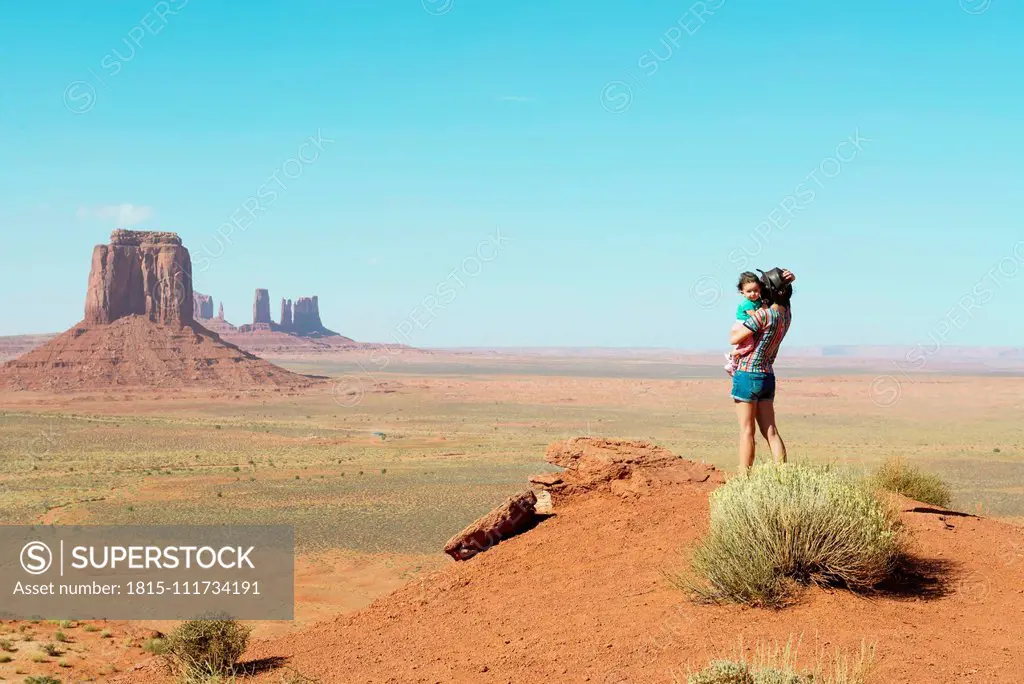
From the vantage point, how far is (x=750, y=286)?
904 cm

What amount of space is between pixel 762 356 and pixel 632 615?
306 cm

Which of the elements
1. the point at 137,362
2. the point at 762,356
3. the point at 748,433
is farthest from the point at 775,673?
the point at 137,362

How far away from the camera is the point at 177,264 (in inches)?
4277

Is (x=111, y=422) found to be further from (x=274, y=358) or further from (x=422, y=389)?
(x=274, y=358)

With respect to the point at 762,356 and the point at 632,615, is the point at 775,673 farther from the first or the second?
the point at 762,356

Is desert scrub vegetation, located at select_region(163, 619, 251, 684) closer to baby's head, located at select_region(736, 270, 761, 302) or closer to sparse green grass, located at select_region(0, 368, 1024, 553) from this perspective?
baby's head, located at select_region(736, 270, 761, 302)

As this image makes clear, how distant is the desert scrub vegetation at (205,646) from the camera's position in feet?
30.1

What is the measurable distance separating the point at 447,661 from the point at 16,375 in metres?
98.7

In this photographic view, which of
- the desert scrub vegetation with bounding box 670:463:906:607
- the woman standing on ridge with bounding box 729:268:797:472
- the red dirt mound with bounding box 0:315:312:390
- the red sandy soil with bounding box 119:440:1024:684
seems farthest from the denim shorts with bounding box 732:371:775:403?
the red dirt mound with bounding box 0:315:312:390

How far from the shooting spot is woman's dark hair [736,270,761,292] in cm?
899

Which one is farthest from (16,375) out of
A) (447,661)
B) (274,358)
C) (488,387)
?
(447,661)

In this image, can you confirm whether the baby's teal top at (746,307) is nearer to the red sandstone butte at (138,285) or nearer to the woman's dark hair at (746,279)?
the woman's dark hair at (746,279)

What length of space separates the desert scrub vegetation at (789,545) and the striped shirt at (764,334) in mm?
1755

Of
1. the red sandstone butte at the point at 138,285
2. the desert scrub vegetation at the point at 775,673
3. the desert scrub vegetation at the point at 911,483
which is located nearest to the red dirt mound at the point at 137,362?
the red sandstone butte at the point at 138,285
